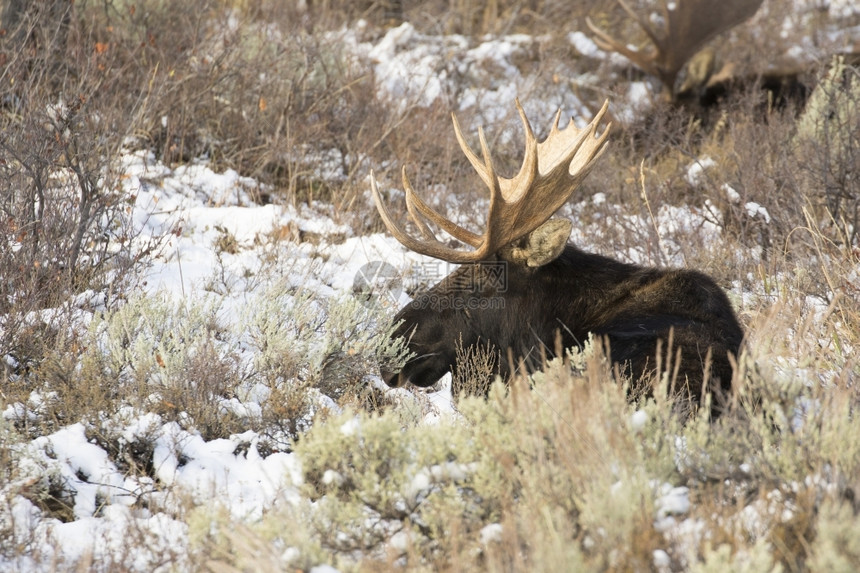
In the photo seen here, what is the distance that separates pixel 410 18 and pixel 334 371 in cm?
844

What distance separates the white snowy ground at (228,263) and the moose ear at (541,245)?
171 centimetres

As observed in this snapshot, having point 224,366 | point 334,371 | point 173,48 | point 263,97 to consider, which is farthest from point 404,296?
point 173,48

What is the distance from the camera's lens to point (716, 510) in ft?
8.78

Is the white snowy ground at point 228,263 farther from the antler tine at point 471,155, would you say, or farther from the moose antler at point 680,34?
the antler tine at point 471,155

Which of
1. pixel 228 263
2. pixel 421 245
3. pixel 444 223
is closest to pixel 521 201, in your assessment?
pixel 444 223

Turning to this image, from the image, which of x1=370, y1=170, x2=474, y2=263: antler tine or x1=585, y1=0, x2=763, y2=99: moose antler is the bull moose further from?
x1=585, y1=0, x2=763, y2=99: moose antler

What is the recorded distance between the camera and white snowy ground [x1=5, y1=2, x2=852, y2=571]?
3227 millimetres

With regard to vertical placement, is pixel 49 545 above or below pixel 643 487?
below

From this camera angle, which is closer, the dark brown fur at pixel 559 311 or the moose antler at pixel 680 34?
the dark brown fur at pixel 559 311

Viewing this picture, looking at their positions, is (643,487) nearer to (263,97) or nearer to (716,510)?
(716,510)

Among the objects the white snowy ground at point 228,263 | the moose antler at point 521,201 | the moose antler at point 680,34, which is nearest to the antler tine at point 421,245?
the moose antler at point 521,201

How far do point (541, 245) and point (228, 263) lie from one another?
9.31 ft

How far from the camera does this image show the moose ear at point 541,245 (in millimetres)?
4516

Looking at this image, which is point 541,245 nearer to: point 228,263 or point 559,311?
point 559,311
